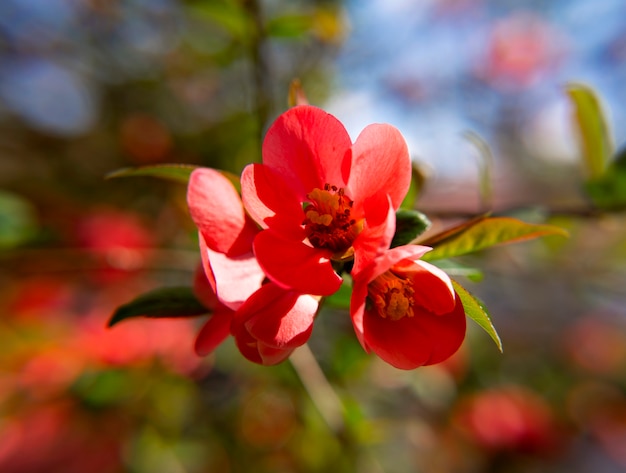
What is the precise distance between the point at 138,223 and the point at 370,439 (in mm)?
1296

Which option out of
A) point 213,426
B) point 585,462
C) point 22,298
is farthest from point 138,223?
point 585,462

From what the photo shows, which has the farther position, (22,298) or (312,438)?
(22,298)

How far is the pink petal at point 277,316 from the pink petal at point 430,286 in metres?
0.09

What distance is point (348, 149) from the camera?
0.45 meters

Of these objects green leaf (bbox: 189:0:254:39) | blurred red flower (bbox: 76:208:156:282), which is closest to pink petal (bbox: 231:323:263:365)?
green leaf (bbox: 189:0:254:39)

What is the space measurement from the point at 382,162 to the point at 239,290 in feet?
0.53

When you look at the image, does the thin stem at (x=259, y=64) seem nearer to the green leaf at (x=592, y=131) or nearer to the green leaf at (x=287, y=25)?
the green leaf at (x=287, y=25)

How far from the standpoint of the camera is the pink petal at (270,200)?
0.43m

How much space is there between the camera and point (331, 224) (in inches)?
17.9

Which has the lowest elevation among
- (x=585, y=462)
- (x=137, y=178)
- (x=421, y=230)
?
(x=585, y=462)

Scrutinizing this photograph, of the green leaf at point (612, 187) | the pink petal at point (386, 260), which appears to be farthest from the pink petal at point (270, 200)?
the green leaf at point (612, 187)

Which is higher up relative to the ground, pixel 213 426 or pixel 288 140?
pixel 288 140

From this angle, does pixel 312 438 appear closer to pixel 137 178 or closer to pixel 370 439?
pixel 370 439

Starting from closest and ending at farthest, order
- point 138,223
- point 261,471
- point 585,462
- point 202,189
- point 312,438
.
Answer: point 202,189 → point 312,438 → point 261,471 → point 138,223 → point 585,462
